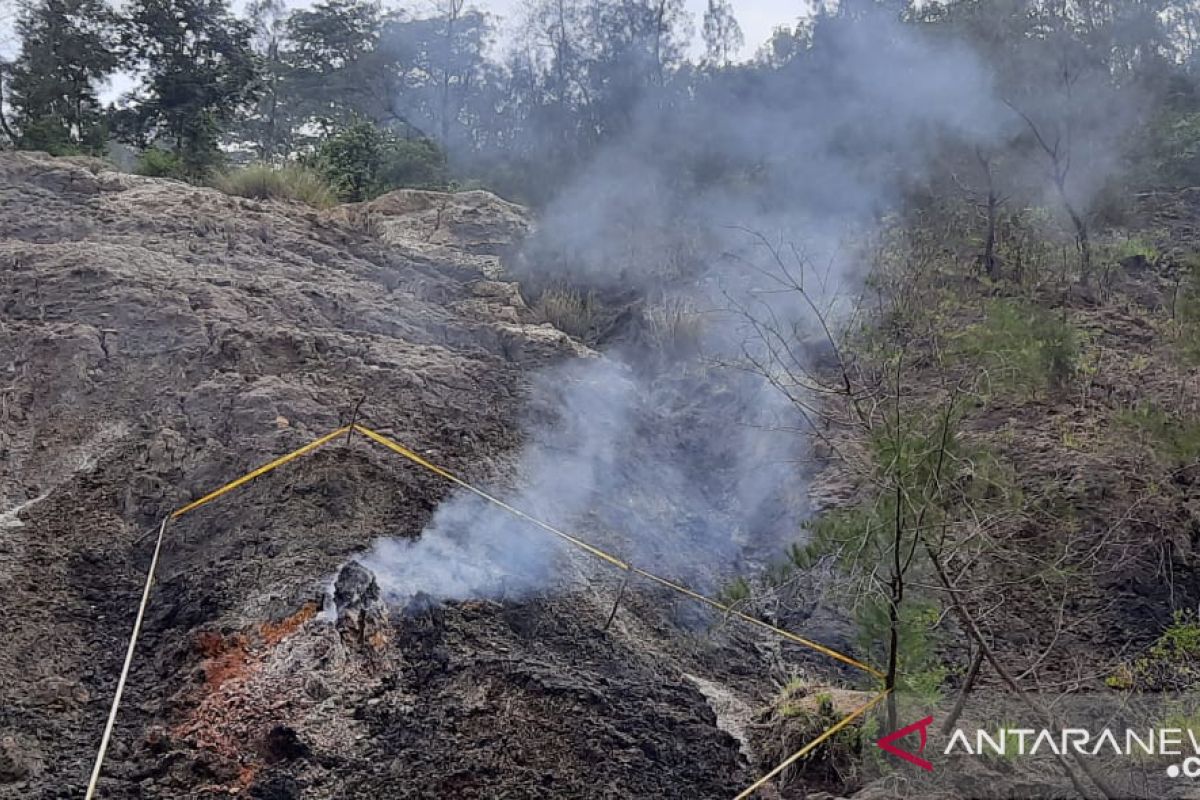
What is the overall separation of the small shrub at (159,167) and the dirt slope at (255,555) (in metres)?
1.86

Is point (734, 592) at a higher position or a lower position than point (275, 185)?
lower

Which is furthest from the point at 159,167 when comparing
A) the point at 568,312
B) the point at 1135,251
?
the point at 1135,251

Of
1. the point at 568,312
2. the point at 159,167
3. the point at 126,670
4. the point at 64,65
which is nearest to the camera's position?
the point at 126,670

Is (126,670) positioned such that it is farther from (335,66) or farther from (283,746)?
(335,66)

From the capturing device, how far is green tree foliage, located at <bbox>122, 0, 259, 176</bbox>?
1058 centimetres

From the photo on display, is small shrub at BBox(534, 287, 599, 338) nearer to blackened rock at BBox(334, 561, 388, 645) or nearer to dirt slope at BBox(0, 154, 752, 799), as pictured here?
dirt slope at BBox(0, 154, 752, 799)

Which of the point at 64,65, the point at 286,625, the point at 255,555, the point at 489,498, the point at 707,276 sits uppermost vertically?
the point at 64,65

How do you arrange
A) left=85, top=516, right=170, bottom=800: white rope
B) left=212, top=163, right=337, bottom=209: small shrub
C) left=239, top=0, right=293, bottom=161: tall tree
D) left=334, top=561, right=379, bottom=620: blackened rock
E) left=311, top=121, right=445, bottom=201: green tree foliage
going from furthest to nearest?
1. left=239, top=0, right=293, bottom=161: tall tree
2. left=311, top=121, right=445, bottom=201: green tree foliage
3. left=212, top=163, right=337, bottom=209: small shrub
4. left=334, top=561, right=379, bottom=620: blackened rock
5. left=85, top=516, right=170, bottom=800: white rope

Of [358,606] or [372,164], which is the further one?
[372,164]

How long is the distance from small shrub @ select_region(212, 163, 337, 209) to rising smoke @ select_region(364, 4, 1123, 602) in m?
2.03

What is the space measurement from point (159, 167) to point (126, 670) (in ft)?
22.8

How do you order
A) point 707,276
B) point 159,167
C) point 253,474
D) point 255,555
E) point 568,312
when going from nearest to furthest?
point 255,555, point 253,474, point 568,312, point 707,276, point 159,167

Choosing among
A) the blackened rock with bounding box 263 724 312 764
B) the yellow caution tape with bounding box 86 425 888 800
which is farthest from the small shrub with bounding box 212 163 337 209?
the blackened rock with bounding box 263 724 312 764

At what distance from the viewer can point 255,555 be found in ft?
14.9
